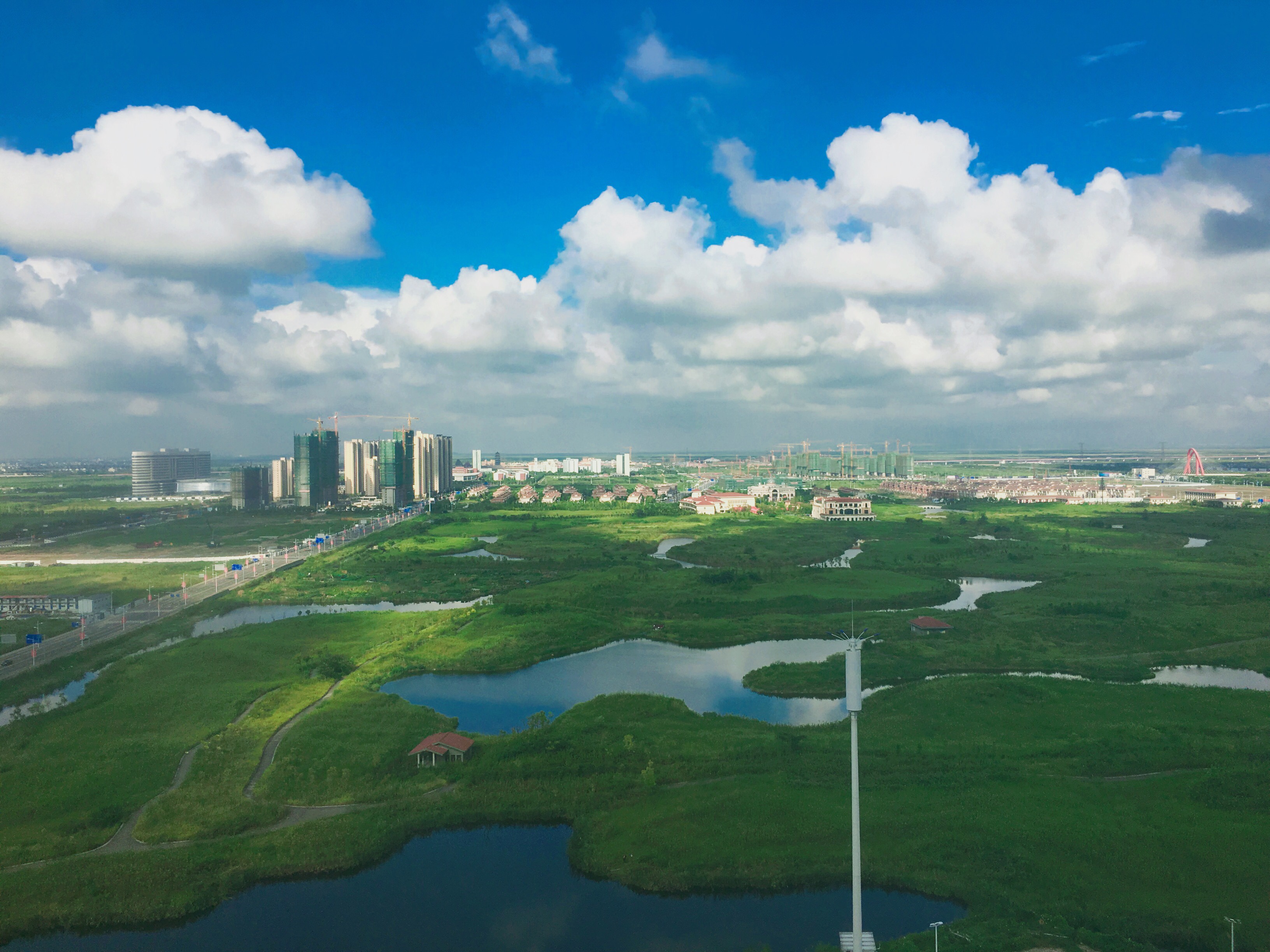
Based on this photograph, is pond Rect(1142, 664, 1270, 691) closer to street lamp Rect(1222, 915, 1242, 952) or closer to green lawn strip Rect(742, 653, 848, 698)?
green lawn strip Rect(742, 653, 848, 698)

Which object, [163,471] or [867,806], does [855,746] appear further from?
[163,471]

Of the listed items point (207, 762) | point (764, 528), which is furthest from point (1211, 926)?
point (764, 528)

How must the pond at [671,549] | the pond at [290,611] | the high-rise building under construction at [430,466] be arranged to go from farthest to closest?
the high-rise building under construction at [430,466], the pond at [671,549], the pond at [290,611]

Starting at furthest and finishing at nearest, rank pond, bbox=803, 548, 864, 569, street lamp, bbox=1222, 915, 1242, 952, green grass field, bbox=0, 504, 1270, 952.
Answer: pond, bbox=803, 548, 864, 569, green grass field, bbox=0, 504, 1270, 952, street lamp, bbox=1222, 915, 1242, 952

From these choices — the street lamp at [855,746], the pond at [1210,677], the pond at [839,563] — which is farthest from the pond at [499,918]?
the pond at [839,563]

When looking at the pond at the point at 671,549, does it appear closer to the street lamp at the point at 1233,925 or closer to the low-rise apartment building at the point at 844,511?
the low-rise apartment building at the point at 844,511

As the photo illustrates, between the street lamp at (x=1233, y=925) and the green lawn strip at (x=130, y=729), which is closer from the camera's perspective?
the street lamp at (x=1233, y=925)

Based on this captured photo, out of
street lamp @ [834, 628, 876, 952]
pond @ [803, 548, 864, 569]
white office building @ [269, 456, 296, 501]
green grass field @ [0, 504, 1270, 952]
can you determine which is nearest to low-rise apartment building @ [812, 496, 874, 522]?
pond @ [803, 548, 864, 569]
